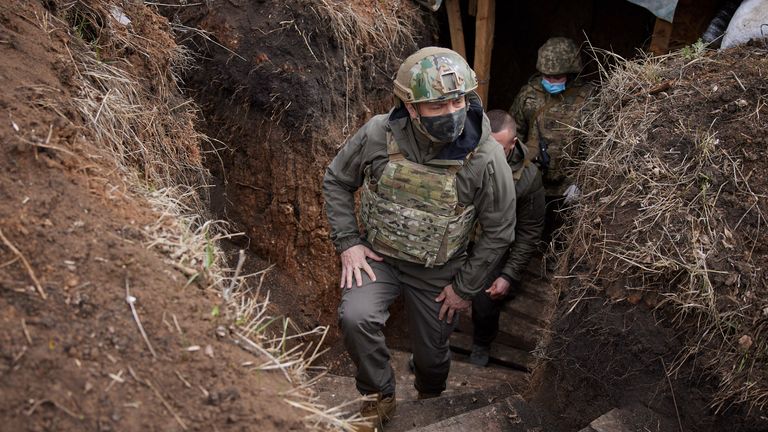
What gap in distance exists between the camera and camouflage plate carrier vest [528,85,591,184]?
6.54 metres

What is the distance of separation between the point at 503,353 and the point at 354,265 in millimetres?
2903

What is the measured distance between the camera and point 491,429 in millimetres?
3984

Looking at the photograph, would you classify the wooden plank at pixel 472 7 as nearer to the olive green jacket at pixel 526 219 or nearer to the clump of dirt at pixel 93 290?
the olive green jacket at pixel 526 219

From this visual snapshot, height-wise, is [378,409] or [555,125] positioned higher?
[555,125]

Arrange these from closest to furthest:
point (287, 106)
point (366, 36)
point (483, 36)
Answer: point (287, 106)
point (366, 36)
point (483, 36)

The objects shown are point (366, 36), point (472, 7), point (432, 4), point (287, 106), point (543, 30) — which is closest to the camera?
point (287, 106)

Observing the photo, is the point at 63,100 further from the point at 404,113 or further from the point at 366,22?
the point at 366,22

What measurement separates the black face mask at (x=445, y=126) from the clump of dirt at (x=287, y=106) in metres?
2.11

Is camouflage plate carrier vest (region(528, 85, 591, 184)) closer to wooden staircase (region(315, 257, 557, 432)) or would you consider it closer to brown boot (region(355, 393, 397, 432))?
wooden staircase (region(315, 257, 557, 432))

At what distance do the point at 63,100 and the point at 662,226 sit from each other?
128 inches

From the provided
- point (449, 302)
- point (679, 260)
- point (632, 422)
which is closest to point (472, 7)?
point (449, 302)

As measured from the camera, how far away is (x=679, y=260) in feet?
12.1

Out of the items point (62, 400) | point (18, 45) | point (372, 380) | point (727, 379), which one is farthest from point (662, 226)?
point (18, 45)

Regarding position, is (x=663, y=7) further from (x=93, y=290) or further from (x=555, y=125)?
(x=93, y=290)
